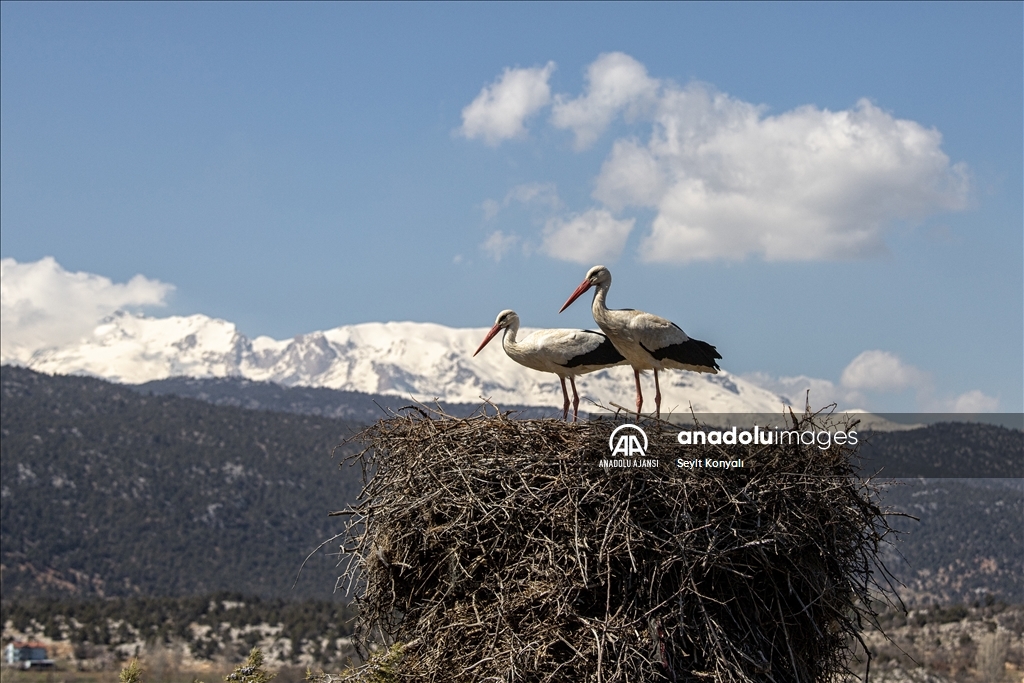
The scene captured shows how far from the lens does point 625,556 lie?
925cm

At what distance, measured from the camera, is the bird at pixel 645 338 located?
11234 mm

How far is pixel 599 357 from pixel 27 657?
53459mm

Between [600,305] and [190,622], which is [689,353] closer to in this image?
[600,305]

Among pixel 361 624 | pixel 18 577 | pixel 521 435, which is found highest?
pixel 521 435

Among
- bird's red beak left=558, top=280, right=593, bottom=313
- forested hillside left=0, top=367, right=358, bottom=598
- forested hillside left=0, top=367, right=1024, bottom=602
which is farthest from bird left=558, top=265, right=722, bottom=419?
forested hillside left=0, top=367, right=358, bottom=598

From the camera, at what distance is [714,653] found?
916cm

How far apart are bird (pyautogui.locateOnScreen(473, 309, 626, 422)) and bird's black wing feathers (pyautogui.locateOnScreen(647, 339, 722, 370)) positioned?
22.4 inches

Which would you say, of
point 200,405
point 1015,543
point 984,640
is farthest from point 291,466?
point 984,640

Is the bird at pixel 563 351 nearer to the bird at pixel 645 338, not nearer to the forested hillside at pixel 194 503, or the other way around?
the bird at pixel 645 338

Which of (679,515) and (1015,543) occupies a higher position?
(679,515)

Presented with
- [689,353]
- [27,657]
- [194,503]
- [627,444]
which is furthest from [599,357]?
[194,503]

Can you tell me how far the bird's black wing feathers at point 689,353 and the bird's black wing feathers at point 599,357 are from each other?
60cm

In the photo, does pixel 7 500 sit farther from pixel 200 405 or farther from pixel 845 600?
pixel 845 600

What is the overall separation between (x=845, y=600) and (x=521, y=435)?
10.2 ft
